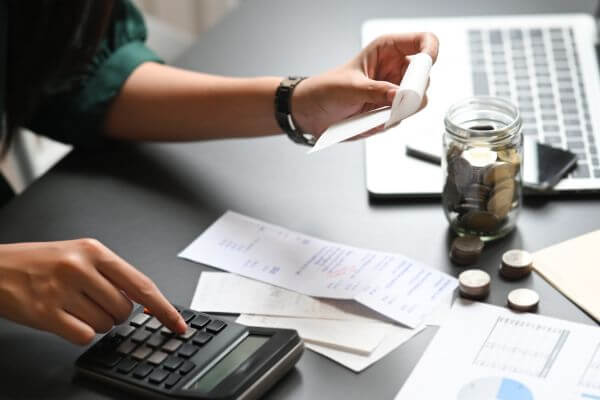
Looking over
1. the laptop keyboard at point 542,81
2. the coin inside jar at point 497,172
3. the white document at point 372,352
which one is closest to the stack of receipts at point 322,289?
the white document at point 372,352

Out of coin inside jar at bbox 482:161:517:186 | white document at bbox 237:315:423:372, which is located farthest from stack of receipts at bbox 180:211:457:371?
coin inside jar at bbox 482:161:517:186

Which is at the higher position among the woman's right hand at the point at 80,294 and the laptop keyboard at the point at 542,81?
the woman's right hand at the point at 80,294

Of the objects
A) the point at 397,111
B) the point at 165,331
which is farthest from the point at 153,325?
the point at 397,111

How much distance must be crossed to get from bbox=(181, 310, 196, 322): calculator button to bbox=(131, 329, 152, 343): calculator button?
34mm

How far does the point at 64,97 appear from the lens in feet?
3.82

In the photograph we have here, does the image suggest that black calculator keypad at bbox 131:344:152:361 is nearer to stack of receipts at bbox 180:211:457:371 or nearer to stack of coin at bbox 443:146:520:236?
stack of receipts at bbox 180:211:457:371

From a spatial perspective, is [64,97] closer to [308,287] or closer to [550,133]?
[308,287]

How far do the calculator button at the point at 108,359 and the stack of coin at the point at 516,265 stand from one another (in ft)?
1.23

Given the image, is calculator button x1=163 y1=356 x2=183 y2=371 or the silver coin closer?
calculator button x1=163 y1=356 x2=183 y2=371

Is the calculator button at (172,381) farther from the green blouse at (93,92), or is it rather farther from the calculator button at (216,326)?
the green blouse at (93,92)

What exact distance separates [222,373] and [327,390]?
0.09 m

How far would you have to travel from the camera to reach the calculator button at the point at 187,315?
2.60 feet

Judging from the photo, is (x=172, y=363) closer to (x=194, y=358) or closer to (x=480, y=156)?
(x=194, y=358)

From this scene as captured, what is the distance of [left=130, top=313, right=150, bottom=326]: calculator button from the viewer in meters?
0.80
